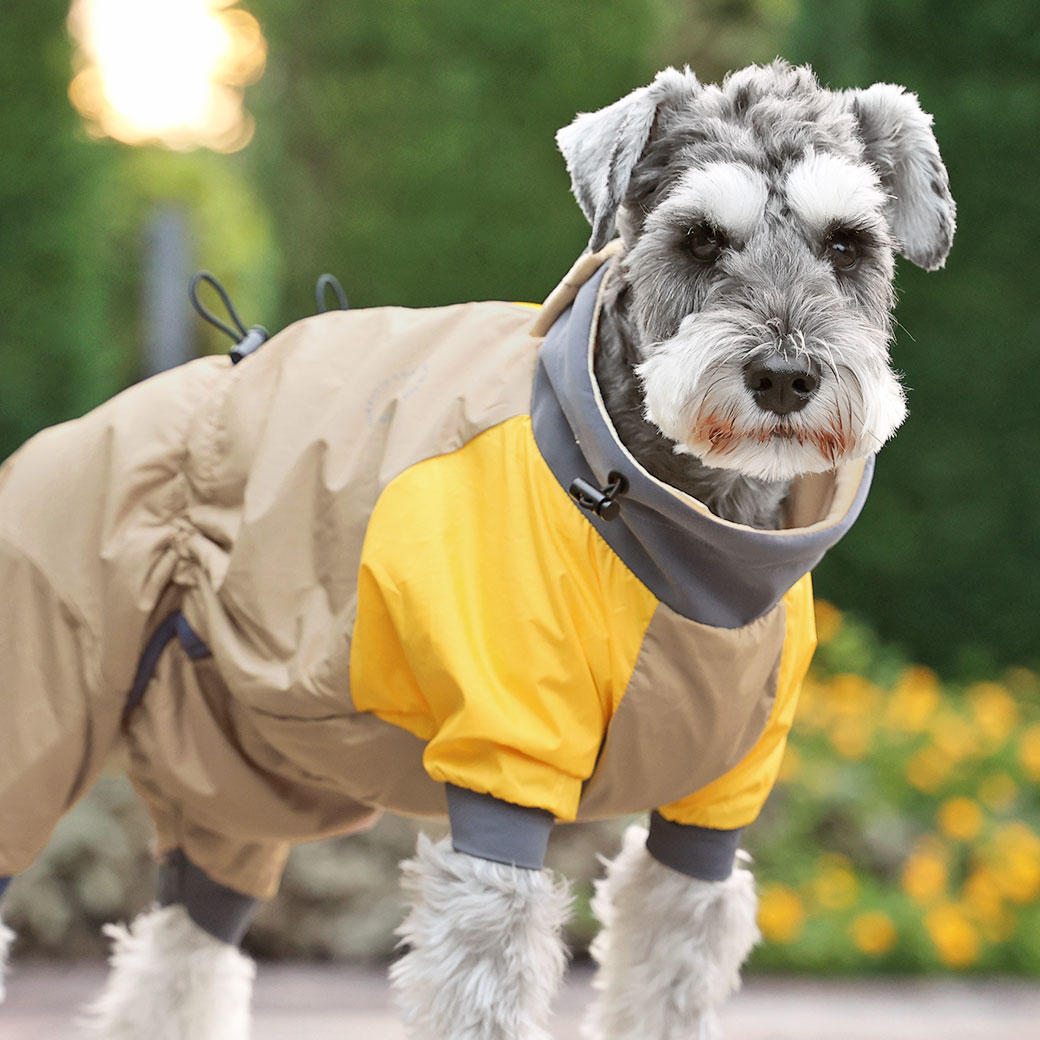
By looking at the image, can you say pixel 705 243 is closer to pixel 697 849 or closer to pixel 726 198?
pixel 726 198

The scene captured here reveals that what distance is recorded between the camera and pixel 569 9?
7496mm

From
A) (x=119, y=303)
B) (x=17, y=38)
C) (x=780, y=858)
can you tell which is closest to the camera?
(x=780, y=858)

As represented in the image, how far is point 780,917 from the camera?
14.5 ft

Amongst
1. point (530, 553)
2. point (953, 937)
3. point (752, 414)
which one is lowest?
point (953, 937)

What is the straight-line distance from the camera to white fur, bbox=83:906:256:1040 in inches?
126

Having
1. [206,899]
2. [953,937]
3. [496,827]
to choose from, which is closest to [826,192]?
[496,827]

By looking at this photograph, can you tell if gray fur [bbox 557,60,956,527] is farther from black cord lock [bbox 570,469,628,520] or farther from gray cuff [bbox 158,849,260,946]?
gray cuff [bbox 158,849,260,946]

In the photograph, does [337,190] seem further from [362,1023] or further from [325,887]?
[362,1023]

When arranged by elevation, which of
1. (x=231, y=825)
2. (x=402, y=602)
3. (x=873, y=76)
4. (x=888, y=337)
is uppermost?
(x=873, y=76)

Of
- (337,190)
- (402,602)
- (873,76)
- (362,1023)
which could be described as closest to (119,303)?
(337,190)

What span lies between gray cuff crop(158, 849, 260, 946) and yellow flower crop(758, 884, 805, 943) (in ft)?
6.47

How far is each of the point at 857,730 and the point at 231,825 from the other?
125 inches

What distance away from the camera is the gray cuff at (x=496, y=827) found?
219 cm

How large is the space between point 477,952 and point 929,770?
3.32 m
